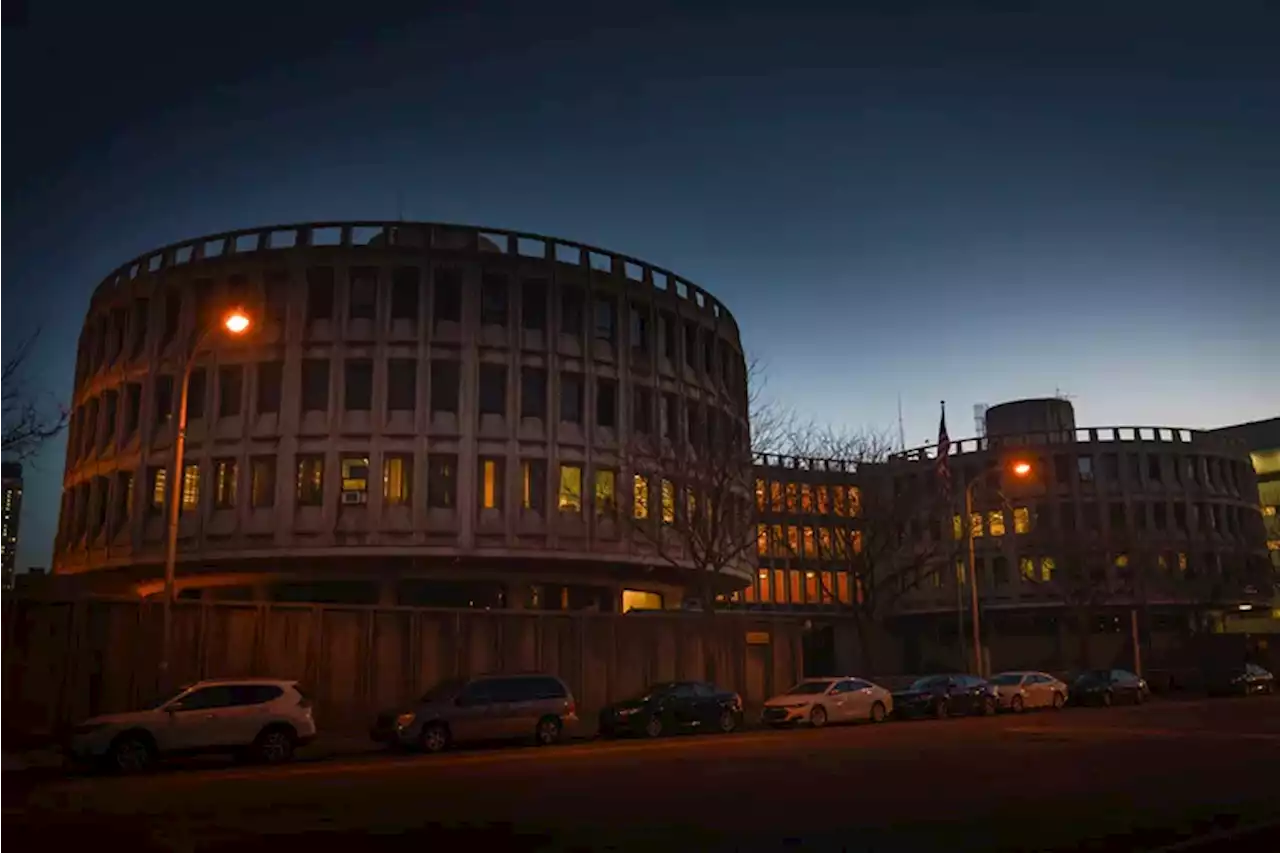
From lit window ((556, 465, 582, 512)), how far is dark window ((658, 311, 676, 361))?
7200mm

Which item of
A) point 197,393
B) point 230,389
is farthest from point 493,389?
point 197,393

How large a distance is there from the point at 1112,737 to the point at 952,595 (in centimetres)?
6018

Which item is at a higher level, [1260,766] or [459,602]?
[459,602]

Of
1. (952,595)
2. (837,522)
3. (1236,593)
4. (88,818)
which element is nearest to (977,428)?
(952,595)

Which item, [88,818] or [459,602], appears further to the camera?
[459,602]

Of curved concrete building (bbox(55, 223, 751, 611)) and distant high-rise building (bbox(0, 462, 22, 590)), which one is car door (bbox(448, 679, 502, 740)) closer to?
distant high-rise building (bbox(0, 462, 22, 590))

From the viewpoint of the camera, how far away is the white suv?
798 inches

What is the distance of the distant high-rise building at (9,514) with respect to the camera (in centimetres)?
2588

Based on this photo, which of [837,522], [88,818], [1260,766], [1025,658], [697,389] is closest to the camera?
[88,818]

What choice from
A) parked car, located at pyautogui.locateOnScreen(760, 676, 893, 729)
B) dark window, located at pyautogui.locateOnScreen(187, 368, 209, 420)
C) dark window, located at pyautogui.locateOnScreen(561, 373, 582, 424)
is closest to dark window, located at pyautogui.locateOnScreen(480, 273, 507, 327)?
dark window, located at pyautogui.locateOnScreen(561, 373, 582, 424)

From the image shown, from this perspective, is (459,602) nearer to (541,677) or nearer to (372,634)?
(372,634)

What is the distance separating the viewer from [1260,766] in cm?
1902

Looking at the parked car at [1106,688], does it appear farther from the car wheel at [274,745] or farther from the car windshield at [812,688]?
the car wheel at [274,745]

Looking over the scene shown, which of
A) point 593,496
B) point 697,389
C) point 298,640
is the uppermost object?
point 697,389
